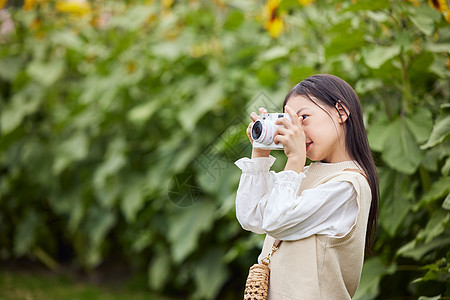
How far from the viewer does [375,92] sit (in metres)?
2.62

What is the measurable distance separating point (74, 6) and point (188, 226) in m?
2.17

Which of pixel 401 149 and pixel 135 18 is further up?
pixel 135 18

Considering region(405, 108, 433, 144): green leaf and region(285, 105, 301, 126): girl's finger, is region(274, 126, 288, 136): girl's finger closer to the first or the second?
region(285, 105, 301, 126): girl's finger

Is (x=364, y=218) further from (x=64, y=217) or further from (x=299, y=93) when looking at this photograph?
(x=64, y=217)

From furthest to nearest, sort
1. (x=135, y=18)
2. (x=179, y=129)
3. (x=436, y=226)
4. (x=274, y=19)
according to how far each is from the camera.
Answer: (x=135, y=18) → (x=179, y=129) → (x=274, y=19) → (x=436, y=226)

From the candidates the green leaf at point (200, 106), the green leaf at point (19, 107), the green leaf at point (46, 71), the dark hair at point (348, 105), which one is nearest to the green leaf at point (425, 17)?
the dark hair at point (348, 105)

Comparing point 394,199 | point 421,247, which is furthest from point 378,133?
point 421,247

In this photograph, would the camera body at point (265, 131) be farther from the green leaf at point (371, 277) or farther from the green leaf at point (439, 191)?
the green leaf at point (371, 277)

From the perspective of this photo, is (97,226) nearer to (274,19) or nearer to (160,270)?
(160,270)

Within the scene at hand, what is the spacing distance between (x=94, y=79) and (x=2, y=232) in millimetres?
1889

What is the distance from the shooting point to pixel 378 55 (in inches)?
87.5

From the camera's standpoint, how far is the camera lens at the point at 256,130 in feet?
4.28

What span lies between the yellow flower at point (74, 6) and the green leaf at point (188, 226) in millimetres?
2006

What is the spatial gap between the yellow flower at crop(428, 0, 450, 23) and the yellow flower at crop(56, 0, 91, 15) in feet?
9.85
